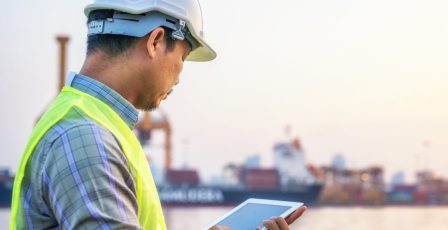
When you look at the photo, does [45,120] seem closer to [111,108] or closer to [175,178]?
[111,108]

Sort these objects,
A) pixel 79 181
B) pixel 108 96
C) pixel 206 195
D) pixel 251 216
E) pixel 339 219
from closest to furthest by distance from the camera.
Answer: pixel 79 181 → pixel 108 96 → pixel 251 216 → pixel 339 219 → pixel 206 195

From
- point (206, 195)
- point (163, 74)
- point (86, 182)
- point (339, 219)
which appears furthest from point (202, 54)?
point (206, 195)

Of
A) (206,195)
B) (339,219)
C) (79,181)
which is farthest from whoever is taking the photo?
(206,195)

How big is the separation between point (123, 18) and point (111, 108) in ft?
0.42

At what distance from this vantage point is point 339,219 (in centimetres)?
4622

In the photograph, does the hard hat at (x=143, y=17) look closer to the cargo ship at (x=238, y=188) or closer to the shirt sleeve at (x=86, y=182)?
the shirt sleeve at (x=86, y=182)

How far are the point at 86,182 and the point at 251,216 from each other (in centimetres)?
37

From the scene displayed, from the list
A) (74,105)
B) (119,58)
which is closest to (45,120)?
(74,105)

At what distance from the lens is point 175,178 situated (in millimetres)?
51562

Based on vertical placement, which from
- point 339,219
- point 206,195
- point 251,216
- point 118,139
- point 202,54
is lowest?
point 339,219

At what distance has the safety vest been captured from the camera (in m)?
1.01

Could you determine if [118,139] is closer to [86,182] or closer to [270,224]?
[86,182]

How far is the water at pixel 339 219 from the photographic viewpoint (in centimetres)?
3731

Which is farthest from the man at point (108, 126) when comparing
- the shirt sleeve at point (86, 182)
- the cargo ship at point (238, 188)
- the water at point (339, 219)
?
the cargo ship at point (238, 188)
